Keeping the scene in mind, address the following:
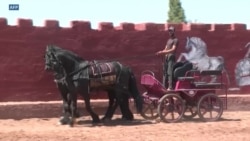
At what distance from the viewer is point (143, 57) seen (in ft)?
51.1

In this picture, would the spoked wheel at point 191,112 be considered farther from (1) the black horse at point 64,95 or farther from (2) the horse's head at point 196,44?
(1) the black horse at point 64,95

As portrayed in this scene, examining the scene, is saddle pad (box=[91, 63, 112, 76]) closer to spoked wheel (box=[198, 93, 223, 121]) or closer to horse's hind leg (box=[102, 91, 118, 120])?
horse's hind leg (box=[102, 91, 118, 120])

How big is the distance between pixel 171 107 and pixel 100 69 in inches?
75.6

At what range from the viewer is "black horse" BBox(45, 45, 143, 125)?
42.1ft

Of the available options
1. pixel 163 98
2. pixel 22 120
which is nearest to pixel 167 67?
pixel 163 98

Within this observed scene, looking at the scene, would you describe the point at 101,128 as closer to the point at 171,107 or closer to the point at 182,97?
the point at 171,107

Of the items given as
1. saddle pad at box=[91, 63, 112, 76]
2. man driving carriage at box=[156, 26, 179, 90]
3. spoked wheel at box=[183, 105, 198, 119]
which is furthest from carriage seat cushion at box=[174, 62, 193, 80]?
saddle pad at box=[91, 63, 112, 76]

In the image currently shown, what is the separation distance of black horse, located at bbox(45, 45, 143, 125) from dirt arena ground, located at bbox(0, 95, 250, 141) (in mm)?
460

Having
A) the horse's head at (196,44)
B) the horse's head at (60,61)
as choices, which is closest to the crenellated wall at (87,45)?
the horse's head at (196,44)

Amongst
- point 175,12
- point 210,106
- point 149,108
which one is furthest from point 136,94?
point 175,12

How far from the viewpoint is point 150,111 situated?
46.5 ft

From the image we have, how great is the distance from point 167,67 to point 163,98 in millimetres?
927

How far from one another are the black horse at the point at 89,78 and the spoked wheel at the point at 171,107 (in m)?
0.53

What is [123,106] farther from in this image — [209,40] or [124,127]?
[209,40]
